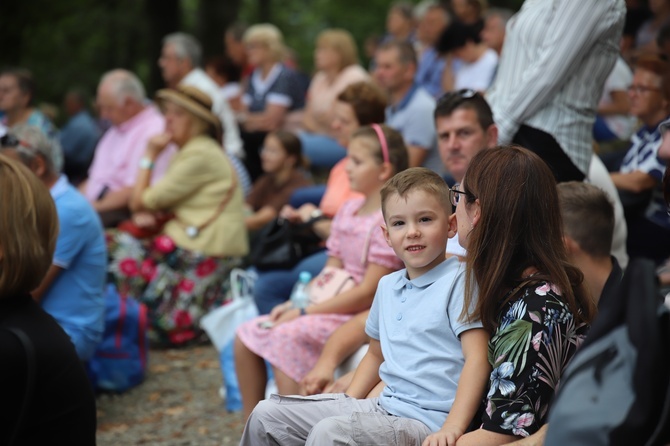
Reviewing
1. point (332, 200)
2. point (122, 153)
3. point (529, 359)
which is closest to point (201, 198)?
point (122, 153)

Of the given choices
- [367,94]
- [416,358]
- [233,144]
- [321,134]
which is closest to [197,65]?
[233,144]

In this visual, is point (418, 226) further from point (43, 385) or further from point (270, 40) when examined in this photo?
point (270, 40)

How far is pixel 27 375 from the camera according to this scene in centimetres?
321

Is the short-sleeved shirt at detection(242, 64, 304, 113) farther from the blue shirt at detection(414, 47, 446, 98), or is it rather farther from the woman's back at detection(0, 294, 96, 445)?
the woman's back at detection(0, 294, 96, 445)

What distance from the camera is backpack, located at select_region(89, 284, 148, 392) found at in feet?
20.4

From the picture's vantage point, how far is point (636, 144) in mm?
5480

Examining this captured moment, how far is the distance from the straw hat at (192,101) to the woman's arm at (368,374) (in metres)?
3.99

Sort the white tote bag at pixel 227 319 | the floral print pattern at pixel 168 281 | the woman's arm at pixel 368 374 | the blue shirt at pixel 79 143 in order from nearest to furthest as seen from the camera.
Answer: the woman's arm at pixel 368 374 → the white tote bag at pixel 227 319 → the floral print pattern at pixel 168 281 → the blue shirt at pixel 79 143

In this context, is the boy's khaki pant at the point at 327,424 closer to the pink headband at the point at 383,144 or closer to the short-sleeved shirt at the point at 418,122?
the pink headband at the point at 383,144

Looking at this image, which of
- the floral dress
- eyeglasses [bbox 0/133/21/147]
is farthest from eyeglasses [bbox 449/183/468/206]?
eyeglasses [bbox 0/133/21/147]

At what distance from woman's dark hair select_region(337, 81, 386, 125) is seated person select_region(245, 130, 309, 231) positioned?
1732 mm

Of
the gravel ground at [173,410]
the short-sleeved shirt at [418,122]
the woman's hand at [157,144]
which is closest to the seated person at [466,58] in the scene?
the short-sleeved shirt at [418,122]

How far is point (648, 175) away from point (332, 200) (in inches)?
73.4

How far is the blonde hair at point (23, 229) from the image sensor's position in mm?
3514
